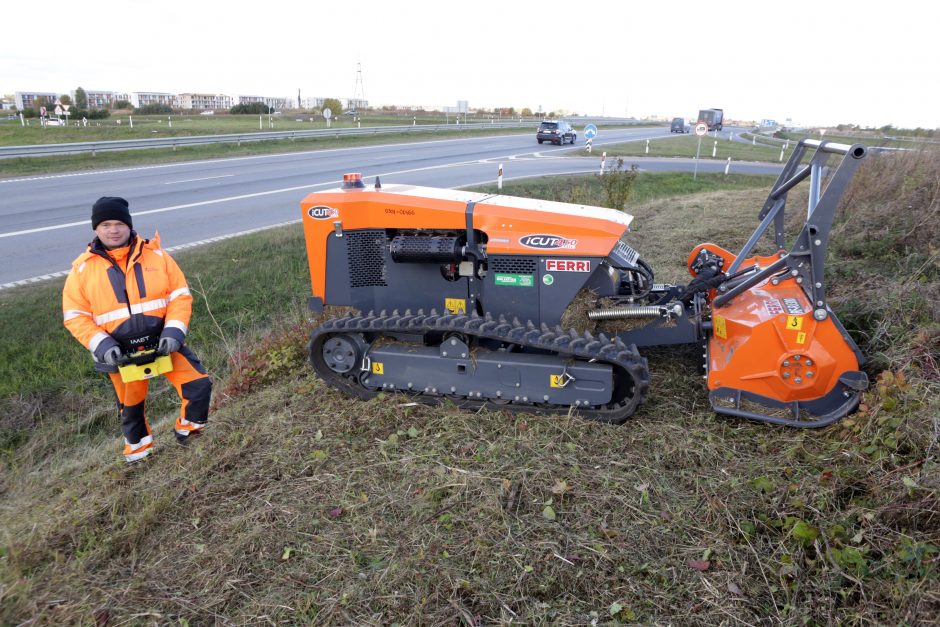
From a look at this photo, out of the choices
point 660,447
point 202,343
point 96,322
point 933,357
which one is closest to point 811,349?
point 933,357

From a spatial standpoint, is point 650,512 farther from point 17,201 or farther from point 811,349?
point 17,201

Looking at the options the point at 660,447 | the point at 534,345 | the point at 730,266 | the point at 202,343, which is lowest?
the point at 202,343

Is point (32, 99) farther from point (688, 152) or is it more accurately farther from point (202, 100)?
point (688, 152)

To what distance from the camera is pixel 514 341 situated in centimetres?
477

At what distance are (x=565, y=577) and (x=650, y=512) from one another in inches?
30.1

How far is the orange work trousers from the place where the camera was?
483 cm

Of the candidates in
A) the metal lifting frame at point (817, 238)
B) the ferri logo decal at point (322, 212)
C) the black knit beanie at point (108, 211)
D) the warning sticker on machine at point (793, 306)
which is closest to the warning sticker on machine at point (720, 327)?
the metal lifting frame at point (817, 238)

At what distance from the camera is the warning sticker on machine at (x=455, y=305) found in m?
5.24

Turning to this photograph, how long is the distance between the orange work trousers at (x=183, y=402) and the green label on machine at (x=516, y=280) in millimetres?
2500

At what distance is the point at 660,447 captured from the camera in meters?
4.41

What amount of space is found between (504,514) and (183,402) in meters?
2.82

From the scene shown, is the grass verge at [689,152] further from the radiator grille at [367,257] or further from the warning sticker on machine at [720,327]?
the radiator grille at [367,257]

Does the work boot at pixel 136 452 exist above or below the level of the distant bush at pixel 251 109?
below

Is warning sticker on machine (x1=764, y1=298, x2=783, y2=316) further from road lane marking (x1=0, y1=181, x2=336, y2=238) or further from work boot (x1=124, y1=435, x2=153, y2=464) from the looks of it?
road lane marking (x1=0, y1=181, x2=336, y2=238)
